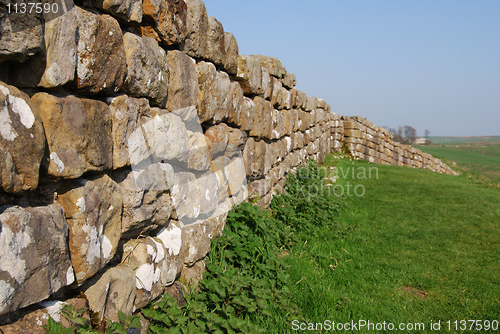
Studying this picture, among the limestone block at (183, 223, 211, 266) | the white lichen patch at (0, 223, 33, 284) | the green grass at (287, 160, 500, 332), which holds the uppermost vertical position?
the white lichen patch at (0, 223, 33, 284)

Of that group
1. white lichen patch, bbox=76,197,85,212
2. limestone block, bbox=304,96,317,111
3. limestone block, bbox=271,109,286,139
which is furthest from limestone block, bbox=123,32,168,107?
limestone block, bbox=304,96,317,111

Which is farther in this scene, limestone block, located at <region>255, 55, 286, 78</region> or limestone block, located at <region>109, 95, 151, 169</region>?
limestone block, located at <region>255, 55, 286, 78</region>

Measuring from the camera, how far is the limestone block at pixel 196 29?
2.55 m

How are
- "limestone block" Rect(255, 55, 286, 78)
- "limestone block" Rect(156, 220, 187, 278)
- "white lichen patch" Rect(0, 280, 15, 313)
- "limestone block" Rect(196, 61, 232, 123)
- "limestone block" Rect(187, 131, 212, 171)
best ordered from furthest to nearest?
"limestone block" Rect(255, 55, 286, 78)
"limestone block" Rect(196, 61, 232, 123)
"limestone block" Rect(187, 131, 212, 171)
"limestone block" Rect(156, 220, 187, 278)
"white lichen patch" Rect(0, 280, 15, 313)

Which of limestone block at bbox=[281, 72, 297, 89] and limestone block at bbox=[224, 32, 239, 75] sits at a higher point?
limestone block at bbox=[281, 72, 297, 89]

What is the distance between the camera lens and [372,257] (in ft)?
13.9

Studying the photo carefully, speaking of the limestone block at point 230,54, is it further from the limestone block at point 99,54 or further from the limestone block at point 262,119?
the limestone block at point 99,54

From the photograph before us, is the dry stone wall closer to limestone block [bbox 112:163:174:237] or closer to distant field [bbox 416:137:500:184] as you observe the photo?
limestone block [bbox 112:163:174:237]

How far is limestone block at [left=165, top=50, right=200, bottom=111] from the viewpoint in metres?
2.35

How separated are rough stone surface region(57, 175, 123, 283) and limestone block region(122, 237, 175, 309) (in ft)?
0.71

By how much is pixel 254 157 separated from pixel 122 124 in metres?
2.60

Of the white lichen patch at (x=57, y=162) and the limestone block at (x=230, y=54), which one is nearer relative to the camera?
the white lichen patch at (x=57, y=162)

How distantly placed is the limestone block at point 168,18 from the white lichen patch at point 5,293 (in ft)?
5.27

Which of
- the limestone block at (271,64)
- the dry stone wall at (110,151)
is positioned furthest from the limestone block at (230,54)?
the limestone block at (271,64)
